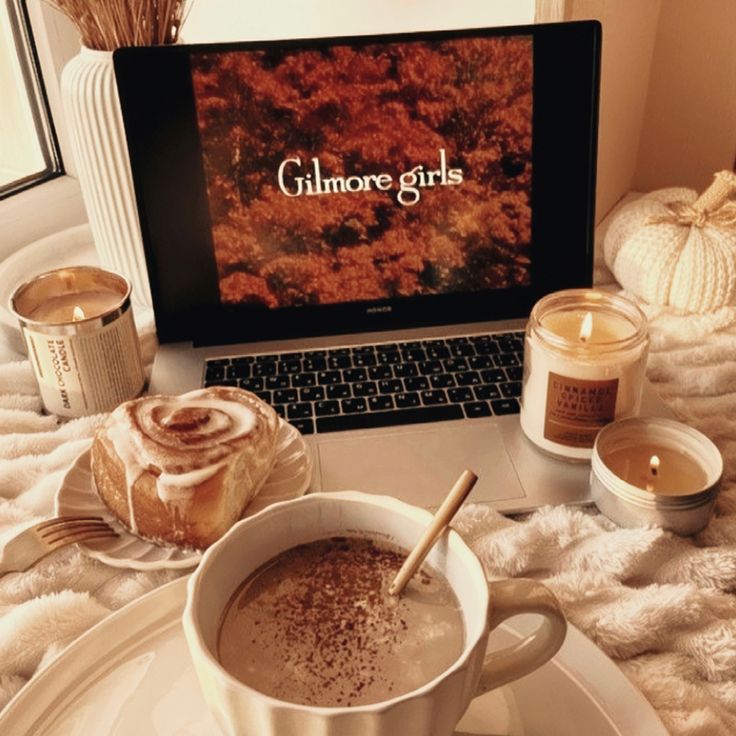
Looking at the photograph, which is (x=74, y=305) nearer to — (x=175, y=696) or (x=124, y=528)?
→ (x=124, y=528)

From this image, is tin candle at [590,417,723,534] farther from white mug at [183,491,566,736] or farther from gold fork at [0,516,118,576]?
gold fork at [0,516,118,576]

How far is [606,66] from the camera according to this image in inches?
36.5

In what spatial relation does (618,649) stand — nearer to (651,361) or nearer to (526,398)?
(526,398)

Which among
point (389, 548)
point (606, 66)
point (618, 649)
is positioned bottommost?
point (618, 649)

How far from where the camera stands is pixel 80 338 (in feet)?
2.31

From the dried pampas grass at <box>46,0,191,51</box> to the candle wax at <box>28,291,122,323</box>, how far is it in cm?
24

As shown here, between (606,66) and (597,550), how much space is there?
1.89ft

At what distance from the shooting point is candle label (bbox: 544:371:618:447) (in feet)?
2.12

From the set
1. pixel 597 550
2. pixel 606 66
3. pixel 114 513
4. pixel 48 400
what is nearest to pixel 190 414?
pixel 114 513

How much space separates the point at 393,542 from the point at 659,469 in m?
0.27

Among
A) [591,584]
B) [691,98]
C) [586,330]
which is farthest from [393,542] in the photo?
[691,98]

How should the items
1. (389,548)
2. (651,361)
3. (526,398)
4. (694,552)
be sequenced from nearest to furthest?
(389,548), (694,552), (526,398), (651,361)

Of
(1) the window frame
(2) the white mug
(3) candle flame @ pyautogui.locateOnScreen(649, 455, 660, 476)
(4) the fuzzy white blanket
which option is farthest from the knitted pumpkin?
(1) the window frame

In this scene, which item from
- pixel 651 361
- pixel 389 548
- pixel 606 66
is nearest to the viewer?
pixel 389 548
